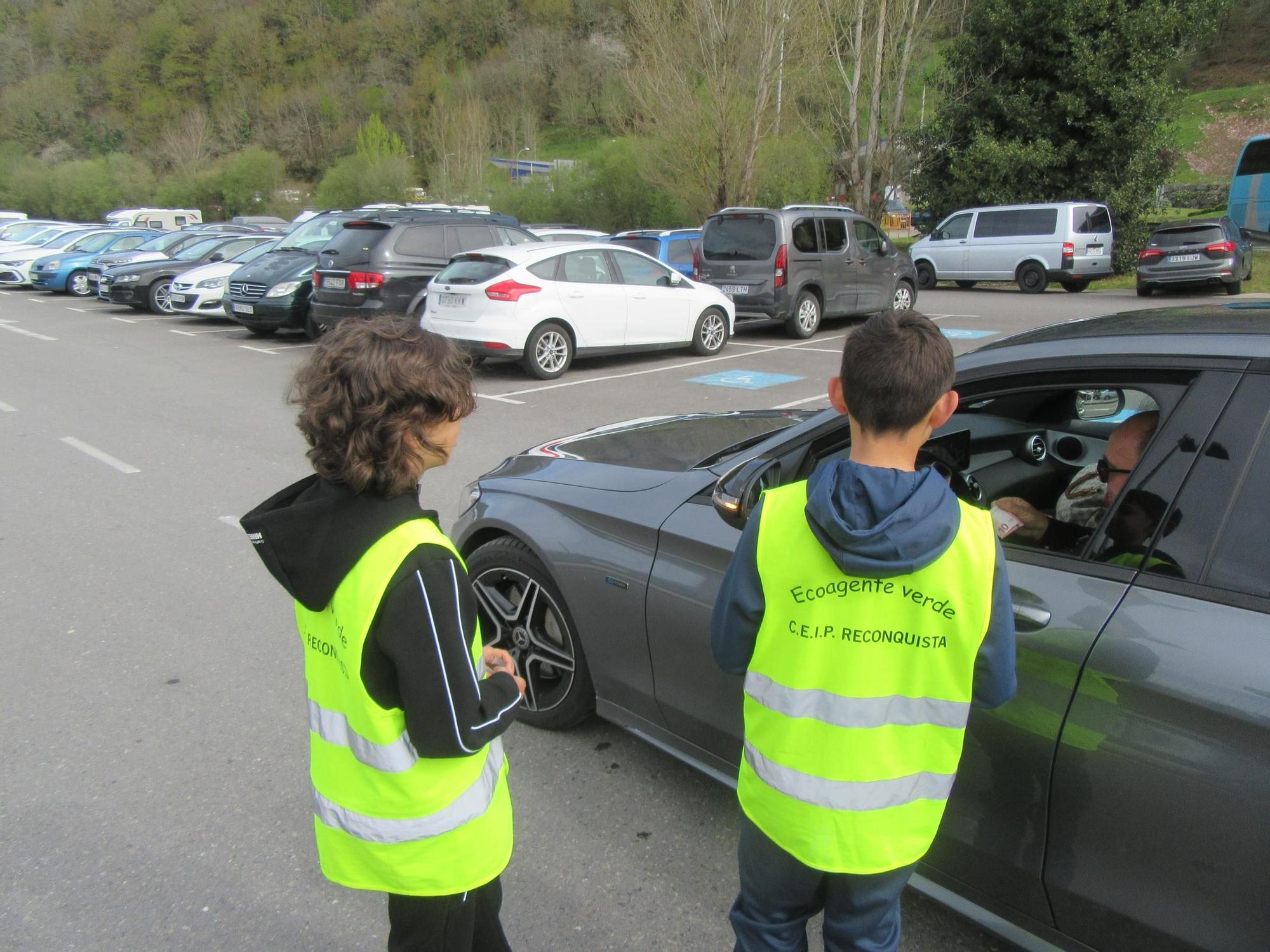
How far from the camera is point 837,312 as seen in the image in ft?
47.8

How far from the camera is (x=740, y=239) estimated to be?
13812 mm

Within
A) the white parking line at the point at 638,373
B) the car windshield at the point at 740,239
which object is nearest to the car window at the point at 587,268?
the white parking line at the point at 638,373

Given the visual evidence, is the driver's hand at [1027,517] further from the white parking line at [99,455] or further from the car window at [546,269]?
the car window at [546,269]

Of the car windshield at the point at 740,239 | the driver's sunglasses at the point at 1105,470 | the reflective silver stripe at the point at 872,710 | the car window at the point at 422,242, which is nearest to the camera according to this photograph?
the reflective silver stripe at the point at 872,710

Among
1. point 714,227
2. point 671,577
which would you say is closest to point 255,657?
point 671,577

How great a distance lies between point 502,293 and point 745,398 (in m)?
3.07

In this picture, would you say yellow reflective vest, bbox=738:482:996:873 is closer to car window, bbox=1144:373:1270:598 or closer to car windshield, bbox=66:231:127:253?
car window, bbox=1144:373:1270:598

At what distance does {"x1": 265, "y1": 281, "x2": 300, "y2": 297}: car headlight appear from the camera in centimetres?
1384

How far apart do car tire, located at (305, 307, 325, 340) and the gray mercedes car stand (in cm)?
1170

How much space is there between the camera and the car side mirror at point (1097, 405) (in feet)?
11.2

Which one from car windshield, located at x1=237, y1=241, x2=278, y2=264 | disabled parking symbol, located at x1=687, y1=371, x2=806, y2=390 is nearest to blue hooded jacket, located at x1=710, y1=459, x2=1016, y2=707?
disabled parking symbol, located at x1=687, y1=371, x2=806, y2=390

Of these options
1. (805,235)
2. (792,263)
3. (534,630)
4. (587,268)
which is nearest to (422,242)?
(587,268)

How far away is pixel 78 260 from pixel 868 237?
18.6 metres

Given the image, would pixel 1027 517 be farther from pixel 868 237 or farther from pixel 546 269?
pixel 868 237
